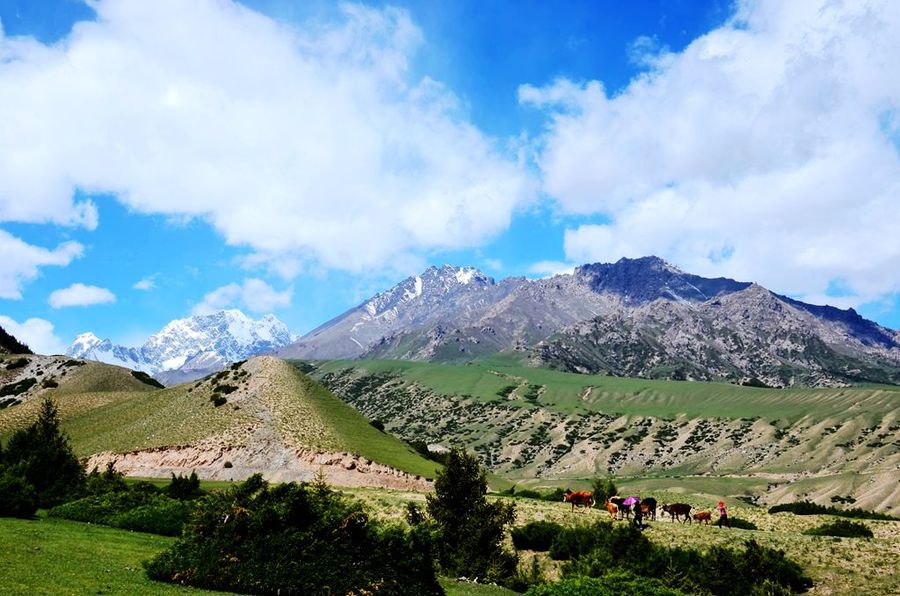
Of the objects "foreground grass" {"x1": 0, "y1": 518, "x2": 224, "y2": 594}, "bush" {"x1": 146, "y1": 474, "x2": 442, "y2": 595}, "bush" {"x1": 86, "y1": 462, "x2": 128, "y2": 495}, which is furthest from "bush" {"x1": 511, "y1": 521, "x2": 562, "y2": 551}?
"bush" {"x1": 86, "y1": 462, "x2": 128, "y2": 495}

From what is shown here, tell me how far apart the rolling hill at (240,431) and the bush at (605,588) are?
39.2 meters

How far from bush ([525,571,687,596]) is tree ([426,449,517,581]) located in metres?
12.1

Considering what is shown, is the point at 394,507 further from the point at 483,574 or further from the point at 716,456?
the point at 716,456

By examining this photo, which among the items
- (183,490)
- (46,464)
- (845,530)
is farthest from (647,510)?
(46,464)

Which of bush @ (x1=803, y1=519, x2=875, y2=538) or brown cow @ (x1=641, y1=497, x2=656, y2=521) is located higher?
brown cow @ (x1=641, y1=497, x2=656, y2=521)

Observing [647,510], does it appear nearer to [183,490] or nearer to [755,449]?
[183,490]

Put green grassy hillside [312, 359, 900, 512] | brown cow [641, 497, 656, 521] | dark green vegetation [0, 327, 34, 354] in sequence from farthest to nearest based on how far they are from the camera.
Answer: dark green vegetation [0, 327, 34, 354] → green grassy hillside [312, 359, 900, 512] → brown cow [641, 497, 656, 521]

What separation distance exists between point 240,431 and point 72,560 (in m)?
55.1

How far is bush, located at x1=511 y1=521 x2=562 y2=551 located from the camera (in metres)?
34.8

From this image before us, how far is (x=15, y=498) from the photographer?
29703 mm

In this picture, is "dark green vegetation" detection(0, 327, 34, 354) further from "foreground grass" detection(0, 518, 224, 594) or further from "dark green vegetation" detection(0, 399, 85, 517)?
"foreground grass" detection(0, 518, 224, 594)

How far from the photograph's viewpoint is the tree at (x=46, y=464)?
37.2m

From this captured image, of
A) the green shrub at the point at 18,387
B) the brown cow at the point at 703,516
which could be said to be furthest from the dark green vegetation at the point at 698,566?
the green shrub at the point at 18,387

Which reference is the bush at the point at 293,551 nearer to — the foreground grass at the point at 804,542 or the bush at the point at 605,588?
the bush at the point at 605,588
